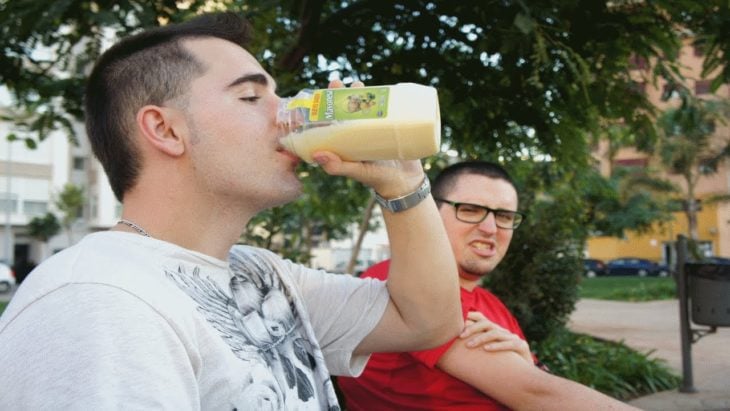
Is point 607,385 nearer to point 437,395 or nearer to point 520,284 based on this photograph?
point 520,284

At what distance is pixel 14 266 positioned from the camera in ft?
117

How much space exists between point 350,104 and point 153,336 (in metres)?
0.59

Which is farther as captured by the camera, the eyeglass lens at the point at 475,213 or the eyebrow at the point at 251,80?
the eyeglass lens at the point at 475,213

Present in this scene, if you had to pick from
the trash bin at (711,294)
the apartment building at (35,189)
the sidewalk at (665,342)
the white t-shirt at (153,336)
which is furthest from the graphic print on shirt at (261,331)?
the apartment building at (35,189)

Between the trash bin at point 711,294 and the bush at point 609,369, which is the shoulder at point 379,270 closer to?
the bush at point 609,369

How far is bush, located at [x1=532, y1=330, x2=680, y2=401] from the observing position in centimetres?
637

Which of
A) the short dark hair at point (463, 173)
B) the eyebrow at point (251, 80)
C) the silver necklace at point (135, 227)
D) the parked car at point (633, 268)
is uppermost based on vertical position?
the eyebrow at point (251, 80)

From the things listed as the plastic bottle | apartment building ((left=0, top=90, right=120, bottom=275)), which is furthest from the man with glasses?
apartment building ((left=0, top=90, right=120, bottom=275))

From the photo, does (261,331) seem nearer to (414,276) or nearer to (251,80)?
(414,276)

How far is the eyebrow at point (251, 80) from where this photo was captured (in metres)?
1.43

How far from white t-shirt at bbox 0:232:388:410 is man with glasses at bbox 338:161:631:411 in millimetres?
514

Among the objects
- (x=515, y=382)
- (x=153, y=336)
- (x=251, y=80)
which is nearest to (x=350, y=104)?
(x=251, y=80)

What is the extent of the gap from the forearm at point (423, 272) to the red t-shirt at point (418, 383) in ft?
0.75

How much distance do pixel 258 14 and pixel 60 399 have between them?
9.66 feet
